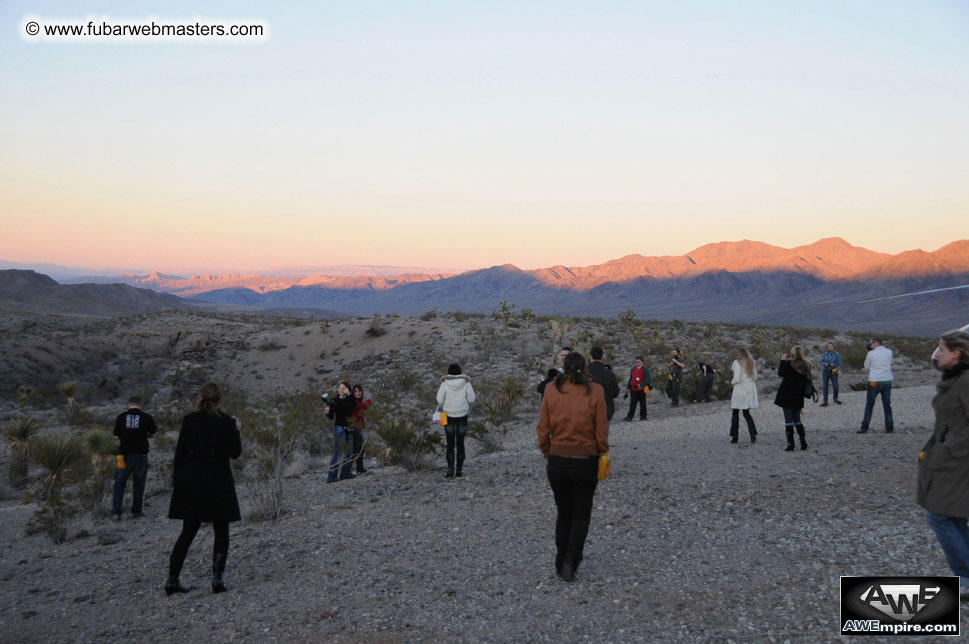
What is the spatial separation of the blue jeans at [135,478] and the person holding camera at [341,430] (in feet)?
8.84

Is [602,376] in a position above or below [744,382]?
above

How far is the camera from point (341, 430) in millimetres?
10883

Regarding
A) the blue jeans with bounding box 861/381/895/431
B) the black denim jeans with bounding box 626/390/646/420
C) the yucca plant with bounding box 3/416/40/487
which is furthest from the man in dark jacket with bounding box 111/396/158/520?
the blue jeans with bounding box 861/381/895/431

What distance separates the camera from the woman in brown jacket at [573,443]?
542 cm

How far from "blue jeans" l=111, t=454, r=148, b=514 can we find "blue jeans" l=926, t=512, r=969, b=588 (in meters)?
9.56

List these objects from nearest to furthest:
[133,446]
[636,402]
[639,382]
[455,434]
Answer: [133,446], [455,434], [639,382], [636,402]

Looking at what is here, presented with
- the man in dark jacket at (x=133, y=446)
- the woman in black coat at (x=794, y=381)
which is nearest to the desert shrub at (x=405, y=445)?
the man in dark jacket at (x=133, y=446)

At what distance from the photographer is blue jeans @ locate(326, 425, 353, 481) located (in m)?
10.9

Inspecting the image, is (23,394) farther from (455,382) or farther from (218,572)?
(218,572)

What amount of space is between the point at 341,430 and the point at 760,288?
135640 millimetres

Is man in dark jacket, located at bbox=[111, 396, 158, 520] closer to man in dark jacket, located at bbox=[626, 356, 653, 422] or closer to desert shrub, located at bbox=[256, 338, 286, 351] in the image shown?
man in dark jacket, located at bbox=[626, 356, 653, 422]

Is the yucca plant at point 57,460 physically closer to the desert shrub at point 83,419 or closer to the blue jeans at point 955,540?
the desert shrub at point 83,419

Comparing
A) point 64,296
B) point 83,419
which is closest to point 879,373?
point 83,419

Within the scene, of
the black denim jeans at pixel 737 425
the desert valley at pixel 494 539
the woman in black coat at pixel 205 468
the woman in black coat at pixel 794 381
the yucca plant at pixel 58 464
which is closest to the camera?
the desert valley at pixel 494 539
